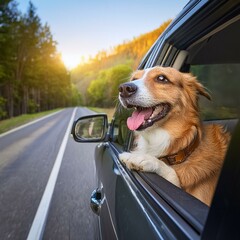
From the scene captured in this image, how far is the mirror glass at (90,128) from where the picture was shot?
376 centimetres

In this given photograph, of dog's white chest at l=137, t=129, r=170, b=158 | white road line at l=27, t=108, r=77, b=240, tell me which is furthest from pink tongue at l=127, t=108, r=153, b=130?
white road line at l=27, t=108, r=77, b=240

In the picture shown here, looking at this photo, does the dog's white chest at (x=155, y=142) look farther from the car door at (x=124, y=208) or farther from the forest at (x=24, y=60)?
the forest at (x=24, y=60)

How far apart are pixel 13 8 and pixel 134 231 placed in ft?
Result: 117

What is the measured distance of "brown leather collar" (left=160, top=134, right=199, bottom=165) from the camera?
233cm

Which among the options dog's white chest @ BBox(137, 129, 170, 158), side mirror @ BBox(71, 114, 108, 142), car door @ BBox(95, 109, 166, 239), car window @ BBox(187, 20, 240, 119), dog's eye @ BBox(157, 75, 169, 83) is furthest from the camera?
side mirror @ BBox(71, 114, 108, 142)

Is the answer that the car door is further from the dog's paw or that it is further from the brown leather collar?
the brown leather collar

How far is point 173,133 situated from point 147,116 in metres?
0.23

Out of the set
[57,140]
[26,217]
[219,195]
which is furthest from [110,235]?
[57,140]

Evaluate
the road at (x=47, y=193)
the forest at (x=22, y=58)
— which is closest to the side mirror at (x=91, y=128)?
the road at (x=47, y=193)

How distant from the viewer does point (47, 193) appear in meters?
6.39

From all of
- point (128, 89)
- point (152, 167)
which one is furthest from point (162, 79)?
point (152, 167)

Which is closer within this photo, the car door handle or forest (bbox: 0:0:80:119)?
the car door handle

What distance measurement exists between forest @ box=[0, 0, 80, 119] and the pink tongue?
91.9ft

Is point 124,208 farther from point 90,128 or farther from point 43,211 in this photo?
point 43,211
